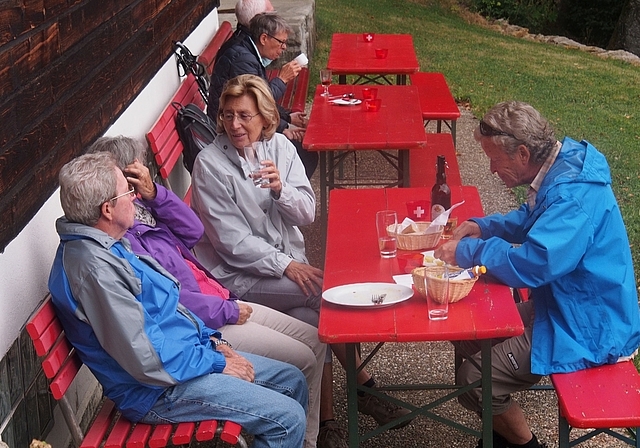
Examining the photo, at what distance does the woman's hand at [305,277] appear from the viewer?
13.6ft

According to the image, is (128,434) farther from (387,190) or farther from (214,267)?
(387,190)

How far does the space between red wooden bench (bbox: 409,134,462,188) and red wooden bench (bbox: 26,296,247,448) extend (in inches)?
106

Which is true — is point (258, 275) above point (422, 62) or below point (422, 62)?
above

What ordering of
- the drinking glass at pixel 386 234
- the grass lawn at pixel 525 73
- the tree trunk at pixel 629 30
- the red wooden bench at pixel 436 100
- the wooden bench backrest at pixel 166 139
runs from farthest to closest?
the tree trunk at pixel 629 30 < the grass lawn at pixel 525 73 < the red wooden bench at pixel 436 100 < the wooden bench backrest at pixel 166 139 < the drinking glass at pixel 386 234

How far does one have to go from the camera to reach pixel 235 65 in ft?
19.5

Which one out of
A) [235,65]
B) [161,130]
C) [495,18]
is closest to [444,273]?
[161,130]

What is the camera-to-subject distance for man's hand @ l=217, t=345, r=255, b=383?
3287 mm

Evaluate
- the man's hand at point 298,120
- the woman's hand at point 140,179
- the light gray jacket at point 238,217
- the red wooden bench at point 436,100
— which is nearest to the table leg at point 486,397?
the light gray jacket at point 238,217

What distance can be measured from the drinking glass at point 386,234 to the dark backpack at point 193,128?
6.58 ft

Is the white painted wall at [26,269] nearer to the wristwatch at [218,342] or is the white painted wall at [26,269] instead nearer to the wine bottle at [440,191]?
A: the wristwatch at [218,342]

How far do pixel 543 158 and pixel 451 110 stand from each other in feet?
11.8

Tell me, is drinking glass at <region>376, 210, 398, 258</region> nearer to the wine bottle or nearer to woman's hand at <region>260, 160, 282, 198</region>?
the wine bottle

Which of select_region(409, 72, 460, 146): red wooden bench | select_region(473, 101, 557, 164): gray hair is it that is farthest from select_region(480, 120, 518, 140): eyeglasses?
select_region(409, 72, 460, 146): red wooden bench

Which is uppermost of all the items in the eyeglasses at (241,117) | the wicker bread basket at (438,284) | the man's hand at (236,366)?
the eyeglasses at (241,117)
